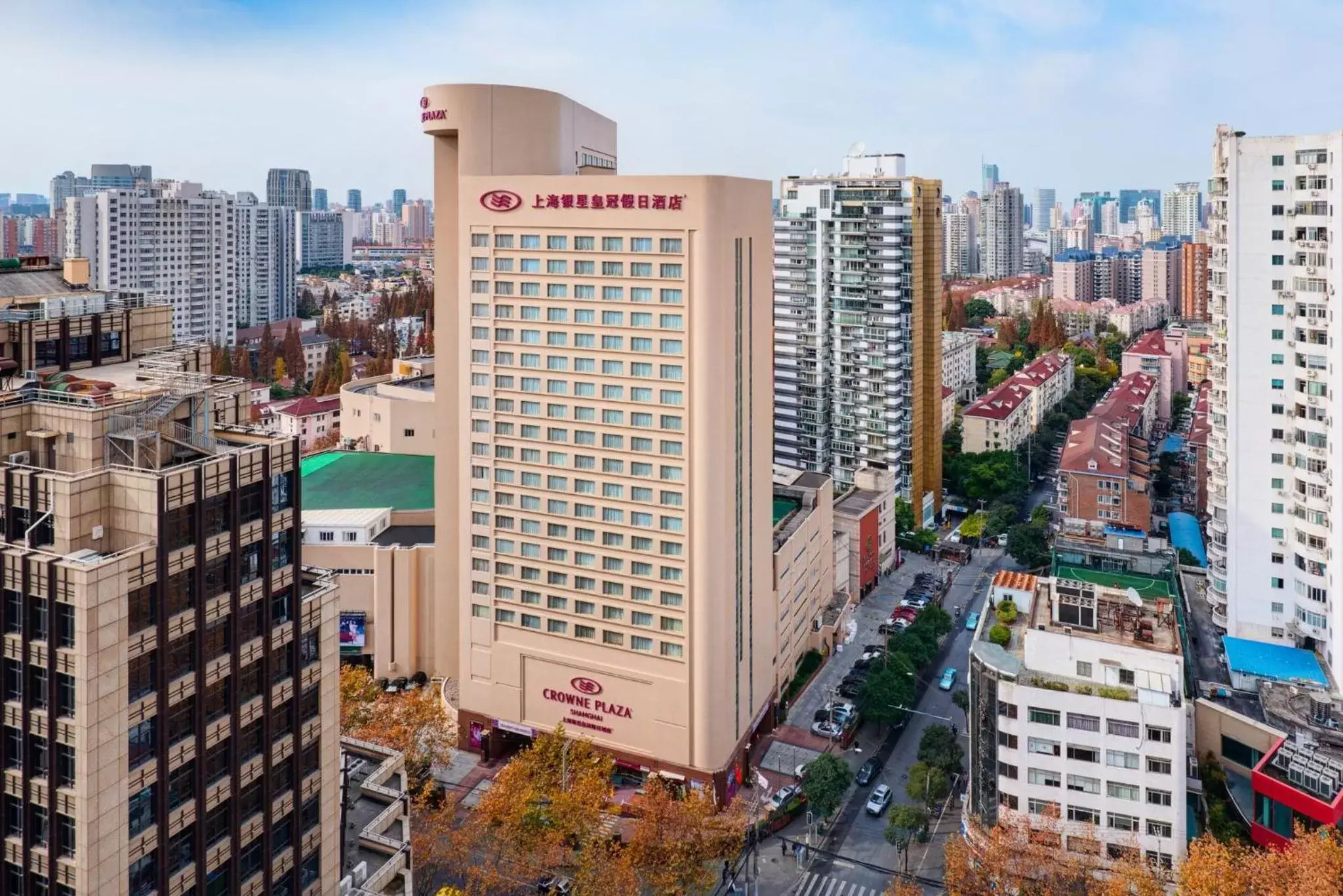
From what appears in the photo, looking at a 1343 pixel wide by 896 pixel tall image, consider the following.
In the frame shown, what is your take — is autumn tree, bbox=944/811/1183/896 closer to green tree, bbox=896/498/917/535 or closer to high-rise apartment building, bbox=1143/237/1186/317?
green tree, bbox=896/498/917/535

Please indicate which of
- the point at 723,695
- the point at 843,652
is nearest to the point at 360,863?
the point at 723,695

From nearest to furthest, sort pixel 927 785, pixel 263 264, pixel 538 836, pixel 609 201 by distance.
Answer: pixel 538 836 → pixel 609 201 → pixel 927 785 → pixel 263 264

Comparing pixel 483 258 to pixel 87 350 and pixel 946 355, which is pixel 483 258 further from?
pixel 946 355

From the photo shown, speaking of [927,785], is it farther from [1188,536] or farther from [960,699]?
[1188,536]

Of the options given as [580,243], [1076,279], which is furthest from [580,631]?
[1076,279]

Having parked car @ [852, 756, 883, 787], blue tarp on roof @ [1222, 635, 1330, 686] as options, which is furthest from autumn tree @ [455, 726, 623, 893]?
blue tarp on roof @ [1222, 635, 1330, 686]
